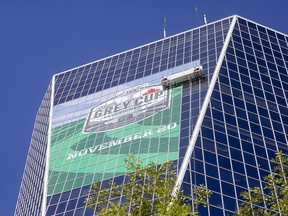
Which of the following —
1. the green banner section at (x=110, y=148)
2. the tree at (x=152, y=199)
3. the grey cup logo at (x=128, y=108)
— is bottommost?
the tree at (x=152, y=199)

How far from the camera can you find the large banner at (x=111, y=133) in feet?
204

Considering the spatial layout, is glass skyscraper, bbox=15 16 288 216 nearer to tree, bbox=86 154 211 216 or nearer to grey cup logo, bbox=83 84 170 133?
grey cup logo, bbox=83 84 170 133

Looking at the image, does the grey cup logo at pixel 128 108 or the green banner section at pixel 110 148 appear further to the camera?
the grey cup logo at pixel 128 108

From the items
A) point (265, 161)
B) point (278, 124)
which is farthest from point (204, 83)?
point (265, 161)

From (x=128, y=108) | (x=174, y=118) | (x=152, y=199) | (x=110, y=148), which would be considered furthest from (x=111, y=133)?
(x=152, y=199)

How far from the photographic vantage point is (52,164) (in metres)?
68.4

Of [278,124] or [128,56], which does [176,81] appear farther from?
[128,56]

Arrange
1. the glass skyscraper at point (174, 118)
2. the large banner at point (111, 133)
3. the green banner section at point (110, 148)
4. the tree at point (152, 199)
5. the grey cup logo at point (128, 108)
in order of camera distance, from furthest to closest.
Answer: the grey cup logo at point (128, 108) → the large banner at point (111, 133) → the green banner section at point (110, 148) → the glass skyscraper at point (174, 118) → the tree at point (152, 199)

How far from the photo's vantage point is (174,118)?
6569 cm

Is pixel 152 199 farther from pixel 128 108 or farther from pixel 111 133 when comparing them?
pixel 128 108

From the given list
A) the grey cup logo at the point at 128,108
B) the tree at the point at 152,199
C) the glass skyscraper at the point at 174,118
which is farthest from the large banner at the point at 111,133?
the tree at the point at 152,199

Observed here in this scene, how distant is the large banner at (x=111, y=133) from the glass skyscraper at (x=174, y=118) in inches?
5.6

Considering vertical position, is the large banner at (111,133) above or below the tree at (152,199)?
above

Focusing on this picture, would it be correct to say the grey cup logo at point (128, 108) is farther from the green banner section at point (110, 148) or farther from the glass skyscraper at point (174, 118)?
the green banner section at point (110, 148)
